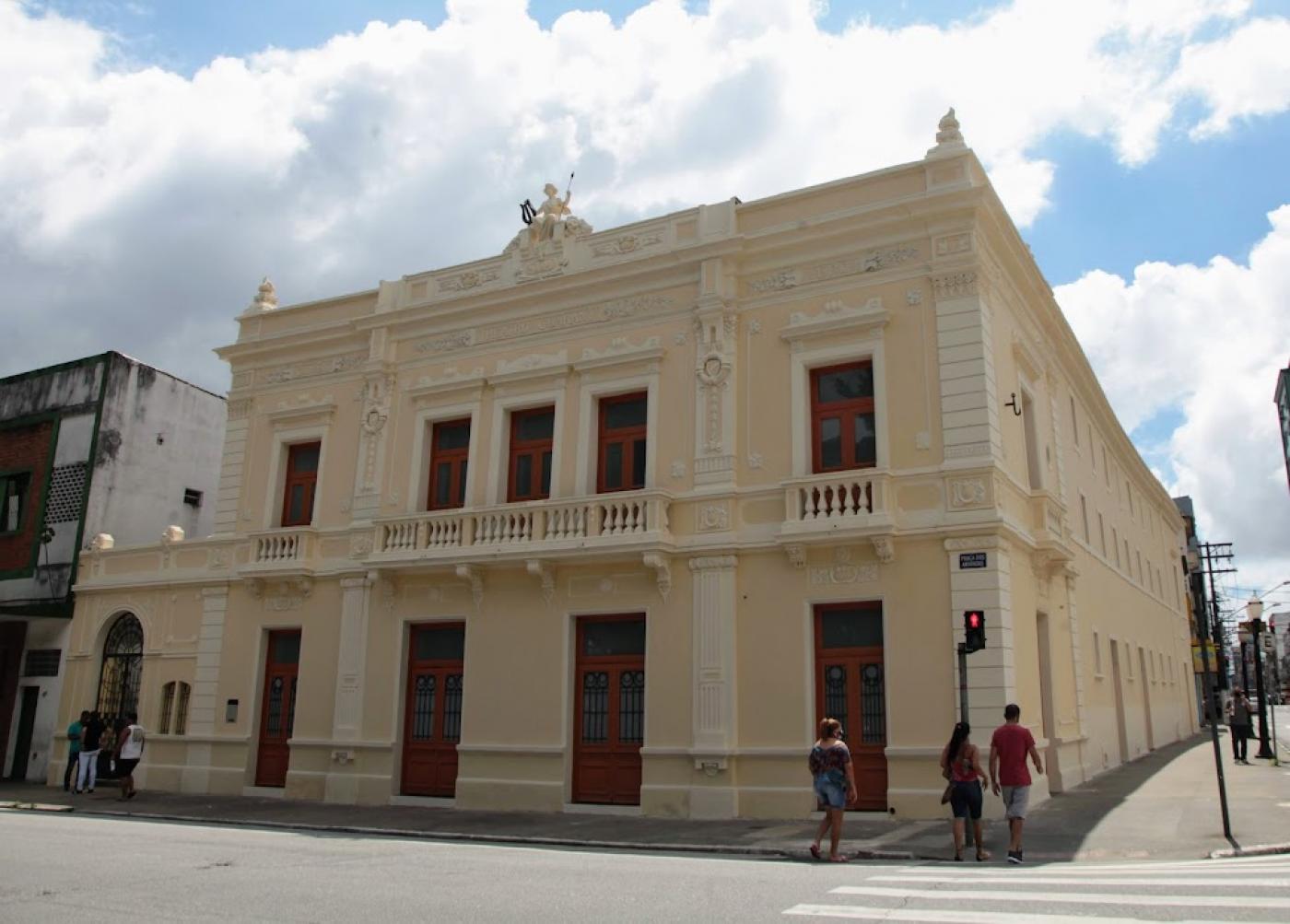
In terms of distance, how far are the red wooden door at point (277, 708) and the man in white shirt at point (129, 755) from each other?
2.31 metres

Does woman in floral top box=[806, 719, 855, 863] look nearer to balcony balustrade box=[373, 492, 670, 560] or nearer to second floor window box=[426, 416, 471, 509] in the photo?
balcony balustrade box=[373, 492, 670, 560]

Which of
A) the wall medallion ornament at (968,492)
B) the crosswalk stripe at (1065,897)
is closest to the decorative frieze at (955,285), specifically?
the wall medallion ornament at (968,492)

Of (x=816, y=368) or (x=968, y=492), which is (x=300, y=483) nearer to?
(x=816, y=368)

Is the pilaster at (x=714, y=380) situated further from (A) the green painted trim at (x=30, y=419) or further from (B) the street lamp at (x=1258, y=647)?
(A) the green painted trim at (x=30, y=419)

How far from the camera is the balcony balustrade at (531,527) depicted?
17.3m

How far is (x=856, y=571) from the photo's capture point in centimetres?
1602

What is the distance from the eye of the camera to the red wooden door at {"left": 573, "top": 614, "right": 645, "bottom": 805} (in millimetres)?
17328

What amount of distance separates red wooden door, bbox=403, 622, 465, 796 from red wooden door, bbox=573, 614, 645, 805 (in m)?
2.59

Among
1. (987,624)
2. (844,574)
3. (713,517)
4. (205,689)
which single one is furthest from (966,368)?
(205,689)

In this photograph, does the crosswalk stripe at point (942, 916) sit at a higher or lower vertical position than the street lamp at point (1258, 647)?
lower

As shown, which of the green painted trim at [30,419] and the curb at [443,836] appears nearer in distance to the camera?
the curb at [443,836]

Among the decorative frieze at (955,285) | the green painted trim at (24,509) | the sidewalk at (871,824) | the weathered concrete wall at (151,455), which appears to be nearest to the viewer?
the sidewalk at (871,824)

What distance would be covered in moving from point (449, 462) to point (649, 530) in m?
5.59

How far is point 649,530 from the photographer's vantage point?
17156 millimetres
